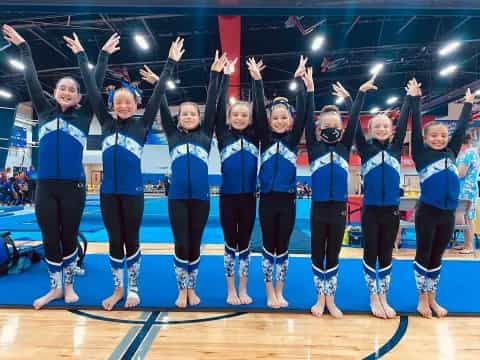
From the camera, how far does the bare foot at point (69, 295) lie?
2.72 m

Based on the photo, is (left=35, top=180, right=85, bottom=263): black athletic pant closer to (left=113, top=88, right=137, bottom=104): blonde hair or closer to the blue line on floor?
(left=113, top=88, right=137, bottom=104): blonde hair

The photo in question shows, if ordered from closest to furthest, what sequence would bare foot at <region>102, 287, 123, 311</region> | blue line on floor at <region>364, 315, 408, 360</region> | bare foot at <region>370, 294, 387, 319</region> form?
blue line on floor at <region>364, 315, 408, 360</region> → bare foot at <region>370, 294, 387, 319</region> → bare foot at <region>102, 287, 123, 311</region>

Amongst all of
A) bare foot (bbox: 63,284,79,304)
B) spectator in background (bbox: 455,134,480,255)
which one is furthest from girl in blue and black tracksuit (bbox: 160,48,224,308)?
spectator in background (bbox: 455,134,480,255)

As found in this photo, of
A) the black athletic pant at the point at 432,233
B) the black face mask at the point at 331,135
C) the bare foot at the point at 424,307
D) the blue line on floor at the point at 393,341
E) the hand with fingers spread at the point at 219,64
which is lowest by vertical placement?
the blue line on floor at the point at 393,341

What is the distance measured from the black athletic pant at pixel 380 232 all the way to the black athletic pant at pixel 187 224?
1.20m

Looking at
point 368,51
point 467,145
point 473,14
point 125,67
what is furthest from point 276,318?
point 125,67

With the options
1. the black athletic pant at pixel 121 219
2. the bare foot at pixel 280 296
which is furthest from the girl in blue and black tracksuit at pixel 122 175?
the bare foot at pixel 280 296

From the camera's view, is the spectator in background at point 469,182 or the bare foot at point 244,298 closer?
the bare foot at point 244,298

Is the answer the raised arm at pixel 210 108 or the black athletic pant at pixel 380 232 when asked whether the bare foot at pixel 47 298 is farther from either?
the black athletic pant at pixel 380 232

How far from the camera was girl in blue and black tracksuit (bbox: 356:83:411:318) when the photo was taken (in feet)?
8.49

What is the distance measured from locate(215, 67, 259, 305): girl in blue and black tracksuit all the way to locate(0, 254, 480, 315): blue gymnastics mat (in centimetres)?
31

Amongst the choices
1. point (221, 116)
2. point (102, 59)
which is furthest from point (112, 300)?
point (102, 59)

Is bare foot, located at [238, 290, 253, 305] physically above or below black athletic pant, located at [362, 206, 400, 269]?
below

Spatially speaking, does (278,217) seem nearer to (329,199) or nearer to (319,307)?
(329,199)
